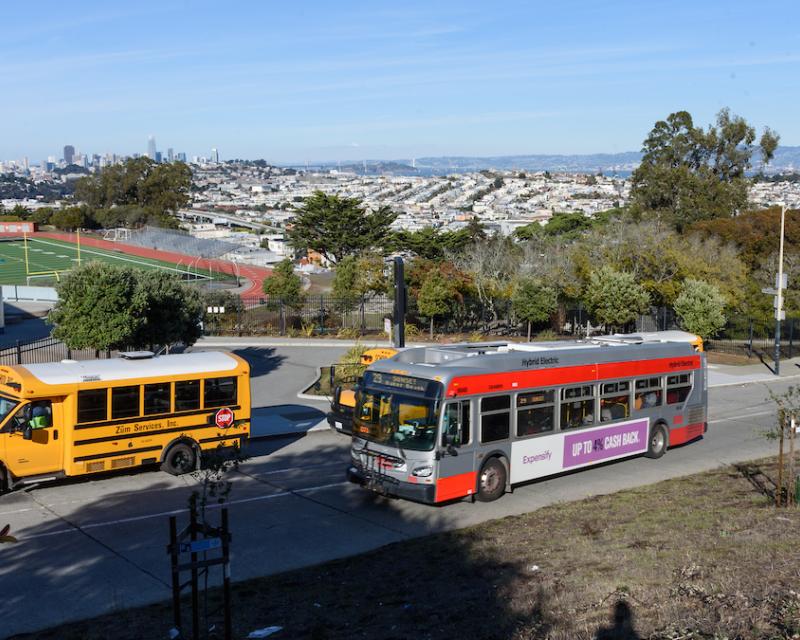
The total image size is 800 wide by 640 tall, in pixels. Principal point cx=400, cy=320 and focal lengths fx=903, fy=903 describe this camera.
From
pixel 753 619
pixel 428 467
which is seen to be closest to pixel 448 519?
pixel 428 467

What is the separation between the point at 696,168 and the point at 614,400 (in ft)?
212

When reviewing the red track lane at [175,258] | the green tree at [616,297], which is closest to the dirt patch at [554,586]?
the green tree at [616,297]

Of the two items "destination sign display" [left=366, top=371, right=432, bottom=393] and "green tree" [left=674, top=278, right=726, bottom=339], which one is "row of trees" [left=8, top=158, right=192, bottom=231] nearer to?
"green tree" [left=674, top=278, right=726, bottom=339]

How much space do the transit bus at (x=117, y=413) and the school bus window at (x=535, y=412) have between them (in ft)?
16.1

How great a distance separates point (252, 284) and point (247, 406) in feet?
198

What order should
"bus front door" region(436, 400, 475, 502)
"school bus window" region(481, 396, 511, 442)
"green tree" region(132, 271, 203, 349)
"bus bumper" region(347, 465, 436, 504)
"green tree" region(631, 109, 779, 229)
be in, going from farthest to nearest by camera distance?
"green tree" region(631, 109, 779, 229)
"green tree" region(132, 271, 203, 349)
"school bus window" region(481, 396, 511, 442)
"bus front door" region(436, 400, 475, 502)
"bus bumper" region(347, 465, 436, 504)

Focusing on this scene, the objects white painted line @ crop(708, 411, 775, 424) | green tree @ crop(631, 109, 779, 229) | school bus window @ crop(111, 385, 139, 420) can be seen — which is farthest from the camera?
green tree @ crop(631, 109, 779, 229)

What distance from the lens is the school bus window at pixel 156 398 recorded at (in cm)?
1686

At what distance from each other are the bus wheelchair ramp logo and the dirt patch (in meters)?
6.03

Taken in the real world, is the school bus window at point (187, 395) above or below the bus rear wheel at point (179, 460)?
above

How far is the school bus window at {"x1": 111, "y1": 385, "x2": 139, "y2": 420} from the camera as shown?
1642 cm

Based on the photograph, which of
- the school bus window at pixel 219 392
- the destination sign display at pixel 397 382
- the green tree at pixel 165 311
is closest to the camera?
the destination sign display at pixel 397 382

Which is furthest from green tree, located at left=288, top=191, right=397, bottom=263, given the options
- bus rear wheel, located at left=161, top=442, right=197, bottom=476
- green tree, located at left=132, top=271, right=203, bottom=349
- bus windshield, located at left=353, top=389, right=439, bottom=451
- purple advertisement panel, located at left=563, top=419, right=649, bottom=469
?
bus windshield, located at left=353, top=389, right=439, bottom=451

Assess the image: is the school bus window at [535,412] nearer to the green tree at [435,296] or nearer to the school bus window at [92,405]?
the school bus window at [92,405]
